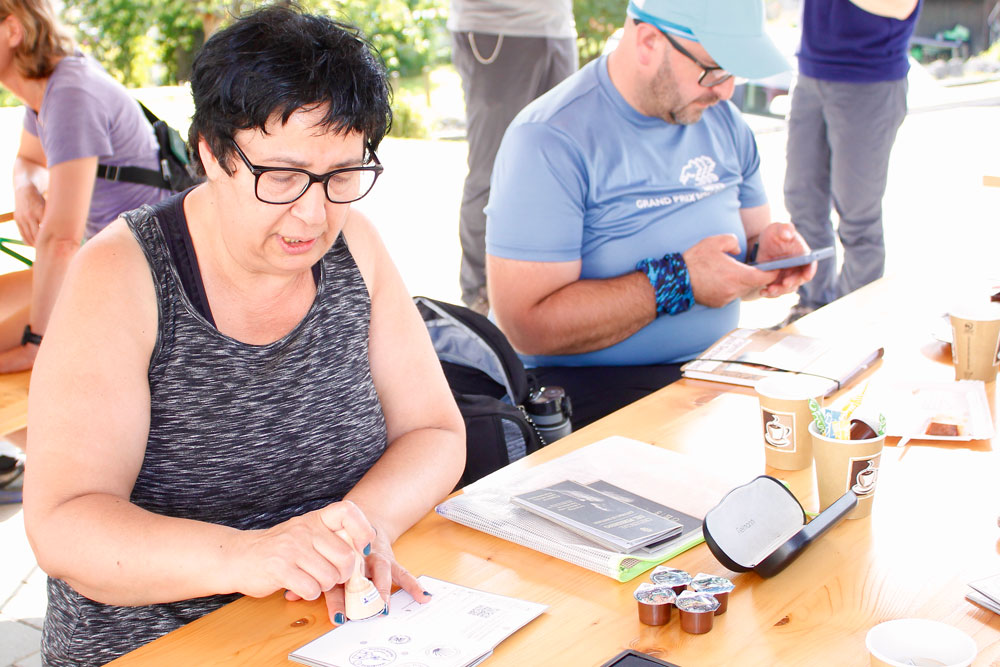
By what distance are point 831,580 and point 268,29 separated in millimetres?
1036

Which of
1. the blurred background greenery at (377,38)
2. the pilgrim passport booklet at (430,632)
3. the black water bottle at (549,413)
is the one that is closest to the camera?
the pilgrim passport booklet at (430,632)

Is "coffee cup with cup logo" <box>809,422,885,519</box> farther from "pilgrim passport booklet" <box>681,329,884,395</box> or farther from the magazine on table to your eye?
"pilgrim passport booklet" <box>681,329,884,395</box>

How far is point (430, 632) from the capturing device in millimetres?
1141

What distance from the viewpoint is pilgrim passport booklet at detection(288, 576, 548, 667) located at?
1.09 meters

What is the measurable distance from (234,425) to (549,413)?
2.40 feet

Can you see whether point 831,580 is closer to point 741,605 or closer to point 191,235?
point 741,605

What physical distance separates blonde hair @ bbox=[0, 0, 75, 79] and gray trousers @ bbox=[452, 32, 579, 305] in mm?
1728

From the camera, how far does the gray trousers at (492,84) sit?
4.04 metres

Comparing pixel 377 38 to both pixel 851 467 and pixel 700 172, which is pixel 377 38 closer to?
pixel 700 172

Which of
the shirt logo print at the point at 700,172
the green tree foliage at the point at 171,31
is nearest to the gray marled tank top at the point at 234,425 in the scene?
the shirt logo print at the point at 700,172

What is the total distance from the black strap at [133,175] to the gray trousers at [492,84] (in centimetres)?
144

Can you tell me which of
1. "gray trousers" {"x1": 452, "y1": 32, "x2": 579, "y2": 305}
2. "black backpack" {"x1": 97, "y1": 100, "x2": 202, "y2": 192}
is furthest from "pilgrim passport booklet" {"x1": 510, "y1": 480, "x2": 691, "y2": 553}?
"gray trousers" {"x1": 452, "y1": 32, "x2": 579, "y2": 305}

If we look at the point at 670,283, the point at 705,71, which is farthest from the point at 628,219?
the point at 705,71

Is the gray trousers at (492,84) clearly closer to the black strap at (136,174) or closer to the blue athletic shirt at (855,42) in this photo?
the blue athletic shirt at (855,42)
